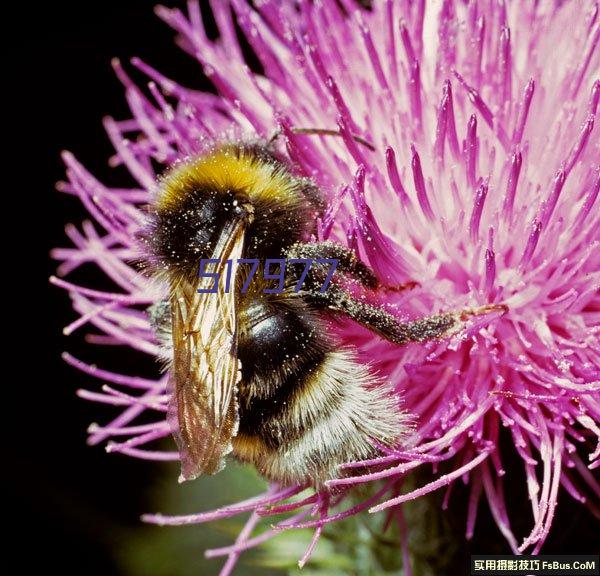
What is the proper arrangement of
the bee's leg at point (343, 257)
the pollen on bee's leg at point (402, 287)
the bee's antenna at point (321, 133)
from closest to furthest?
the bee's leg at point (343, 257) → the pollen on bee's leg at point (402, 287) → the bee's antenna at point (321, 133)

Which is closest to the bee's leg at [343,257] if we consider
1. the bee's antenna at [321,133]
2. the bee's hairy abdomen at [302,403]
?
the bee's hairy abdomen at [302,403]

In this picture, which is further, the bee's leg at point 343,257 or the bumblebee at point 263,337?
the bee's leg at point 343,257

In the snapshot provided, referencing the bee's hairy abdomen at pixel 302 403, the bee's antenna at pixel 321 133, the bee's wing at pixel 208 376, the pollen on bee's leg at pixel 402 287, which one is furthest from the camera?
the bee's antenna at pixel 321 133

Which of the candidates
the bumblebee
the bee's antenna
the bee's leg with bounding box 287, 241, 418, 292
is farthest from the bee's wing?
the bee's antenna

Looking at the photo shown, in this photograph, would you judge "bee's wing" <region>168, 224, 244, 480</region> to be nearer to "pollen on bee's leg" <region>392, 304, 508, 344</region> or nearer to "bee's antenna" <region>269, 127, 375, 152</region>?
"pollen on bee's leg" <region>392, 304, 508, 344</region>

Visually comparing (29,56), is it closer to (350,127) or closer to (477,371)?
(350,127)

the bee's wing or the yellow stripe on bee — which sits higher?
the yellow stripe on bee

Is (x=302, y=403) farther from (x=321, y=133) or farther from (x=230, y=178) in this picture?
(x=321, y=133)

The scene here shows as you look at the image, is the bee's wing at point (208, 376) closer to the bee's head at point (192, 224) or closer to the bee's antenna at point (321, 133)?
the bee's head at point (192, 224)
